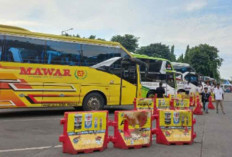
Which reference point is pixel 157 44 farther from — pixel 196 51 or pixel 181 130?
pixel 181 130

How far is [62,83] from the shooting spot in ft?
39.0

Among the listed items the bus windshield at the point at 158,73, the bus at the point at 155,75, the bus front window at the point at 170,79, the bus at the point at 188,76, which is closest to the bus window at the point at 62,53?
the bus at the point at 155,75

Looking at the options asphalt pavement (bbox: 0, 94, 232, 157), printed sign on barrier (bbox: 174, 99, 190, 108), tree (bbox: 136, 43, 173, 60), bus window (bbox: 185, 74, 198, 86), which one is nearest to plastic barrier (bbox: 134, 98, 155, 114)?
printed sign on barrier (bbox: 174, 99, 190, 108)

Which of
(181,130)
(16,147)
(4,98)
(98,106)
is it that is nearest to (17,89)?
(4,98)

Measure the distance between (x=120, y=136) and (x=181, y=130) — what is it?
1.79m

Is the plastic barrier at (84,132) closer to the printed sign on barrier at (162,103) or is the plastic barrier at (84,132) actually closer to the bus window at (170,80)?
the printed sign on barrier at (162,103)

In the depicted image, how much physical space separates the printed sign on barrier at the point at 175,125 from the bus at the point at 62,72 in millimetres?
5910

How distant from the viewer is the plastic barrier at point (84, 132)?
5.84 m

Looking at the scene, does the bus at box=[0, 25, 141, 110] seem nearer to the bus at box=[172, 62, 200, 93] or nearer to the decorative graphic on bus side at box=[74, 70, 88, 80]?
the decorative graphic on bus side at box=[74, 70, 88, 80]

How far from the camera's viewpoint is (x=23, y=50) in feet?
36.1

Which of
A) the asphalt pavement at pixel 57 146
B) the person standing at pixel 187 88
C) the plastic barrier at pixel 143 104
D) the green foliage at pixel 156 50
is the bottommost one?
the asphalt pavement at pixel 57 146

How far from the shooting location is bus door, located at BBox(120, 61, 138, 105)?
13500mm

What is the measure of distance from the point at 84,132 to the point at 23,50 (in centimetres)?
625

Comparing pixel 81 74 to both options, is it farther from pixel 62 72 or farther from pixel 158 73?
pixel 158 73
